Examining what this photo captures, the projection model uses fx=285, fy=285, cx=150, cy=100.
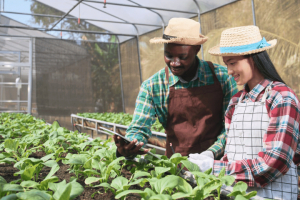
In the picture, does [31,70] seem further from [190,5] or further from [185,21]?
[185,21]

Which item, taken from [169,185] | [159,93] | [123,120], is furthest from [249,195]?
[123,120]

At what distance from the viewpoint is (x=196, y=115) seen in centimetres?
166

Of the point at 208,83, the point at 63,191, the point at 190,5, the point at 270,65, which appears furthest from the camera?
the point at 190,5

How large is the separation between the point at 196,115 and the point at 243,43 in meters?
0.59

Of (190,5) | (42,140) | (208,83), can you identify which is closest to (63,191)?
(208,83)

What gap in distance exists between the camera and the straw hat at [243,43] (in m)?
1.17

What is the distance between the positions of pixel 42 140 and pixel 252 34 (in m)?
1.77

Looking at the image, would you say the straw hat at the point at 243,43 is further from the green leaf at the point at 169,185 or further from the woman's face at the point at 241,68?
the green leaf at the point at 169,185

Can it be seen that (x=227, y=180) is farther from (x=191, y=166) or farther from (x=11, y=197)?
(x=11, y=197)

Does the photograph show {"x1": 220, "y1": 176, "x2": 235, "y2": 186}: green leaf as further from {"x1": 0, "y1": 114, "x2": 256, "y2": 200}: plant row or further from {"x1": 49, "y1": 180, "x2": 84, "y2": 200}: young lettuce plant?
{"x1": 49, "y1": 180, "x2": 84, "y2": 200}: young lettuce plant

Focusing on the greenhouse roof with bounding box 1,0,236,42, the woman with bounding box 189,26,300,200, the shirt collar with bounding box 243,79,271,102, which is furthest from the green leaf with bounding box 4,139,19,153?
the greenhouse roof with bounding box 1,0,236,42

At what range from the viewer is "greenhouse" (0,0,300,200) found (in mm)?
1040

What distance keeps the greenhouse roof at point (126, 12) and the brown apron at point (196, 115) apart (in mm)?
4839

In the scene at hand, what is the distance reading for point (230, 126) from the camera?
4.18 ft
